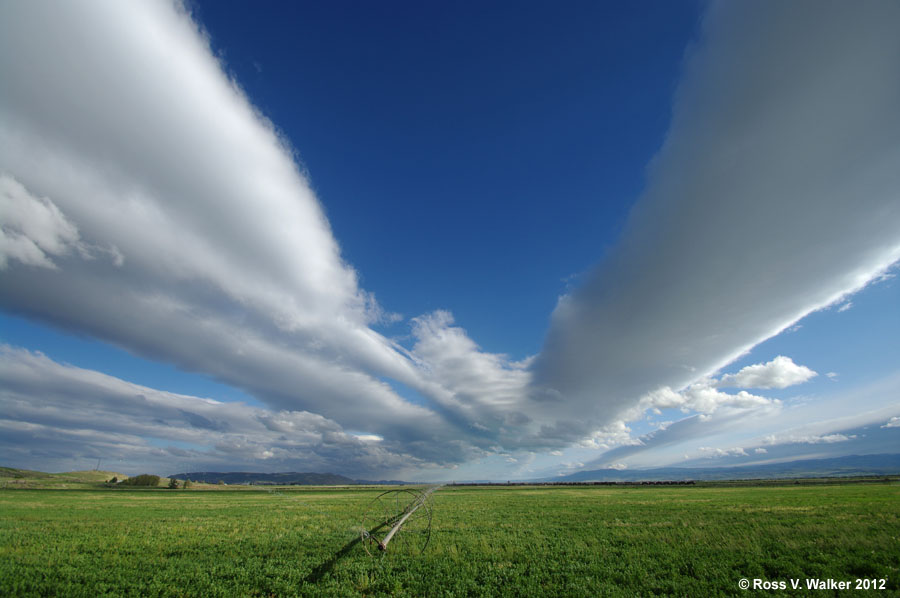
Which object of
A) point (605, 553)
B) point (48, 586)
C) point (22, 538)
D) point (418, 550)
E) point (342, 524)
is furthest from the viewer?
point (342, 524)

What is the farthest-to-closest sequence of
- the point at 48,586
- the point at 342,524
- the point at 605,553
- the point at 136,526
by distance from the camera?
1. the point at 342,524
2. the point at 136,526
3. the point at 605,553
4. the point at 48,586

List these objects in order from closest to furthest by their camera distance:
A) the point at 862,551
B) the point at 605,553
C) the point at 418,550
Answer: the point at 862,551 → the point at 605,553 → the point at 418,550

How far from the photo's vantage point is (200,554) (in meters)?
21.1

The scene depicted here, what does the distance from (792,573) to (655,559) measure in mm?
5602

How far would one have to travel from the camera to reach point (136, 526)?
104 ft

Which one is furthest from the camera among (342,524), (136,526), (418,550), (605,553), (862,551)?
(342,524)

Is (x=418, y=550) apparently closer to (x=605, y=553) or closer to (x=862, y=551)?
(x=605, y=553)

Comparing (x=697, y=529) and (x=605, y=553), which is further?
(x=697, y=529)

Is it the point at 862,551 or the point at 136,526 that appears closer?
the point at 862,551

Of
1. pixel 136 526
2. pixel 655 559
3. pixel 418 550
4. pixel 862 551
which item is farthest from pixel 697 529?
pixel 136 526

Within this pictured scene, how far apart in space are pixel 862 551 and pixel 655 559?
10.6 metres

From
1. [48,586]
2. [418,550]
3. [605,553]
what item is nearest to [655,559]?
[605,553]

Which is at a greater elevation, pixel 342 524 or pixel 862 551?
pixel 862 551

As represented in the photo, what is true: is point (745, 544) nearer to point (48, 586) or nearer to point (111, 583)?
point (111, 583)
